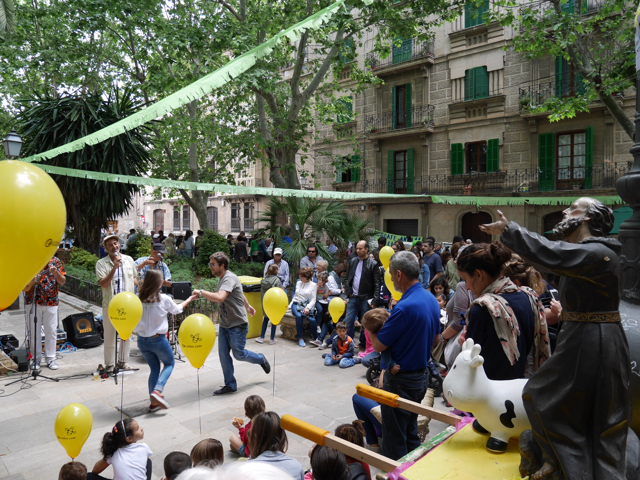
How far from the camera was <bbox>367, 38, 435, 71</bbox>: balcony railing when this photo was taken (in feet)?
69.5

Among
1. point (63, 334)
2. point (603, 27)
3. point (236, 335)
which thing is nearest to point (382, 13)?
point (603, 27)

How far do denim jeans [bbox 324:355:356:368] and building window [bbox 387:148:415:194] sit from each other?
16.0 meters

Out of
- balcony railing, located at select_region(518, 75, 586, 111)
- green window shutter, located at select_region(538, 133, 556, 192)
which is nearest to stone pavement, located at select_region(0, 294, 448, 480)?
green window shutter, located at select_region(538, 133, 556, 192)

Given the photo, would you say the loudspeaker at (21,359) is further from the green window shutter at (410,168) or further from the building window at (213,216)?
the building window at (213,216)

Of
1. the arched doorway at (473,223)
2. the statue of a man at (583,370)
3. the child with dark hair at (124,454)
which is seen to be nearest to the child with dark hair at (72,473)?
the child with dark hair at (124,454)

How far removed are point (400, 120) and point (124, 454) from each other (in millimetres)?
21466

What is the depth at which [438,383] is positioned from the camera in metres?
5.41

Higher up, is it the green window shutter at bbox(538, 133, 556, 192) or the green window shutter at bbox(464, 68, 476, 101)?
the green window shutter at bbox(464, 68, 476, 101)

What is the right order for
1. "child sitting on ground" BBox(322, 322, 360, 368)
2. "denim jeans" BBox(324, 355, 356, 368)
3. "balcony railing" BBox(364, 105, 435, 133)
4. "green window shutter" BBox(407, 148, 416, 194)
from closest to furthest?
"denim jeans" BBox(324, 355, 356, 368), "child sitting on ground" BBox(322, 322, 360, 368), "balcony railing" BBox(364, 105, 435, 133), "green window shutter" BBox(407, 148, 416, 194)

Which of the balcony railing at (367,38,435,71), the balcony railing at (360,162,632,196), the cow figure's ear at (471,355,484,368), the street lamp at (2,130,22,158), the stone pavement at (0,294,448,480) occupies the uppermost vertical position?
the balcony railing at (367,38,435,71)

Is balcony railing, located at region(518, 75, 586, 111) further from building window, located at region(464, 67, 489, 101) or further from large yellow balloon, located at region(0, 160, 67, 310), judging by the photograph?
large yellow balloon, located at region(0, 160, 67, 310)

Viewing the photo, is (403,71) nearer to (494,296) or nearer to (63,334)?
(63,334)

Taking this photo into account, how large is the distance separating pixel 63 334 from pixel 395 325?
7.37 meters

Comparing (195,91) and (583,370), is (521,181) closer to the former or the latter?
(195,91)
